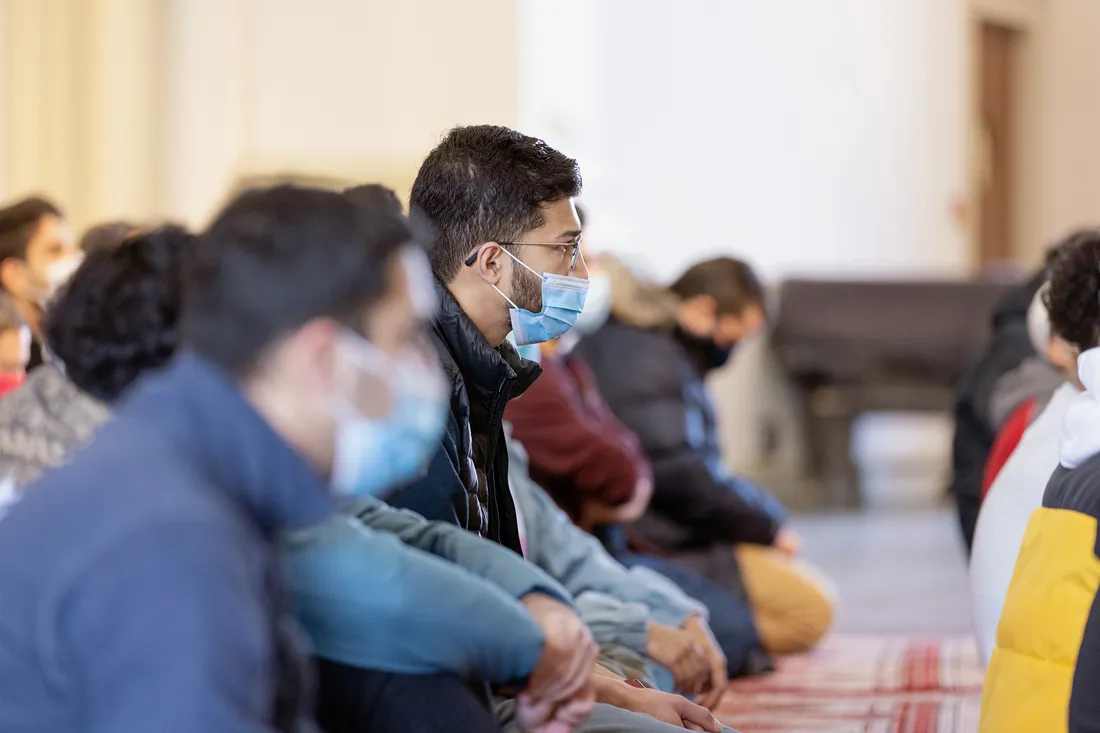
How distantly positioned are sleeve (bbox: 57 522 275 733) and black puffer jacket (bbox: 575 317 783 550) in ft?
11.7

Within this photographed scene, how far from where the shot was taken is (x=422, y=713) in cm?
155

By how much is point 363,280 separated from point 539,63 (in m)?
6.69

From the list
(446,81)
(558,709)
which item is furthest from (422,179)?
(446,81)

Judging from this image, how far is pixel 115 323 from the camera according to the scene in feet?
5.79

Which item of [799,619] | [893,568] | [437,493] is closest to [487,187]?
[437,493]

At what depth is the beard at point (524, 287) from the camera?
243 centimetres

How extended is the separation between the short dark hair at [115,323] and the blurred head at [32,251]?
208 cm

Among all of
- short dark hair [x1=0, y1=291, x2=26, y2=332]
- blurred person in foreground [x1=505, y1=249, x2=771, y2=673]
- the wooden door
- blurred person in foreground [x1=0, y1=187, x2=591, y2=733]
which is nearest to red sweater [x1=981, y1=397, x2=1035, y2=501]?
blurred person in foreground [x1=505, y1=249, x2=771, y2=673]

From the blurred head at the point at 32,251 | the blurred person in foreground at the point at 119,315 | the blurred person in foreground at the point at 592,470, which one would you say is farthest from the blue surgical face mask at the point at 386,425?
the blurred head at the point at 32,251

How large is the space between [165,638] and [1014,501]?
6.16ft

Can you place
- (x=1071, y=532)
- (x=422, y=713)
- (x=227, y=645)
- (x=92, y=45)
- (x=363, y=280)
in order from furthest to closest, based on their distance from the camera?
(x=92, y=45)
(x=1071, y=532)
(x=422, y=713)
(x=363, y=280)
(x=227, y=645)

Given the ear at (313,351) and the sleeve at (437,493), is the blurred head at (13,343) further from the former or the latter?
the ear at (313,351)

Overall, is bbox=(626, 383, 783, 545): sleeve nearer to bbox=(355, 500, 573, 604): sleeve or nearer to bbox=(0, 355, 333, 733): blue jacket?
bbox=(355, 500, 573, 604): sleeve

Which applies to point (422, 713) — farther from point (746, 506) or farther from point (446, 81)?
point (446, 81)
